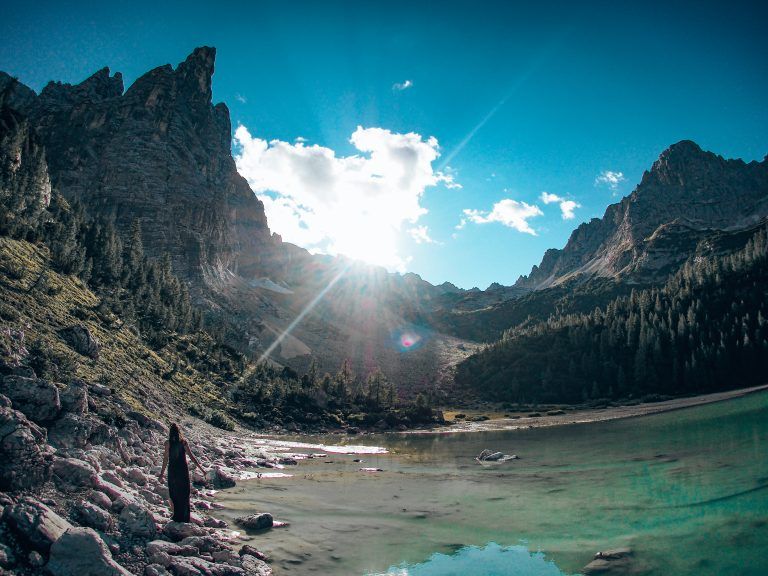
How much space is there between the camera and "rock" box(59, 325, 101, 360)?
42.0 m

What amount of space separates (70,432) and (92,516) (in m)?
7.34

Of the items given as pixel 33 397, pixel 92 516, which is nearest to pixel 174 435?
pixel 92 516

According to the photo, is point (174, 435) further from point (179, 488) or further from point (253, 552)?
point (253, 552)

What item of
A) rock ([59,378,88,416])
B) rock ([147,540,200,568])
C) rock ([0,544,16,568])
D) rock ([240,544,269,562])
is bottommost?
rock ([240,544,269,562])

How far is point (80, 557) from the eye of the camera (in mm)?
9727

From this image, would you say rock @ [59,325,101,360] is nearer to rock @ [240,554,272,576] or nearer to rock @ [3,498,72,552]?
rock @ [240,554,272,576]

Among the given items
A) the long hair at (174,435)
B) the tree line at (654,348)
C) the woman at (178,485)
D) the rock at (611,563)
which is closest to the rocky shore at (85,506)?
the woman at (178,485)

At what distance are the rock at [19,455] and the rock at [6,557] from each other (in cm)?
332

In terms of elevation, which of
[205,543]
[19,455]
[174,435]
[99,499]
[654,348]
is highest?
[19,455]

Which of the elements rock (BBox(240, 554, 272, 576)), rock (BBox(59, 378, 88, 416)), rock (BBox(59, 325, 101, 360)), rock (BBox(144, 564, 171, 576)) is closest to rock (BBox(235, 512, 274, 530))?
rock (BBox(240, 554, 272, 576))

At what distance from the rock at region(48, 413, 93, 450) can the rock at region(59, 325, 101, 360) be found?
27.6 meters

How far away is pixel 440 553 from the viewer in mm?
16562

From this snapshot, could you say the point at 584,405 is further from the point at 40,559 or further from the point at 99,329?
the point at 40,559

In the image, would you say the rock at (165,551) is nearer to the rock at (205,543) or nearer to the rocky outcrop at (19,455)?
the rock at (205,543)
